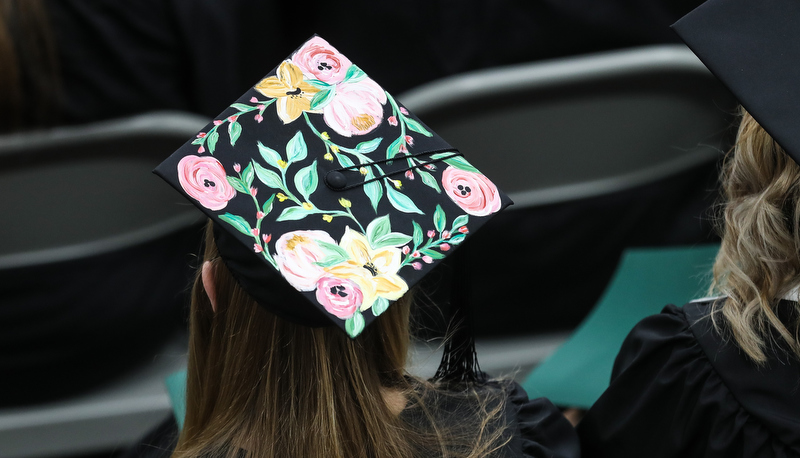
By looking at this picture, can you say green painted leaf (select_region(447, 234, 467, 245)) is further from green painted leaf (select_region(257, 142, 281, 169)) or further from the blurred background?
the blurred background

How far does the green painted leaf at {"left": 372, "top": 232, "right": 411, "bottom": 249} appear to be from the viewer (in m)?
0.78

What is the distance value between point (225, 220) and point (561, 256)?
1.33 meters

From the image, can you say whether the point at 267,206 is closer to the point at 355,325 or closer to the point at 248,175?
the point at 248,175

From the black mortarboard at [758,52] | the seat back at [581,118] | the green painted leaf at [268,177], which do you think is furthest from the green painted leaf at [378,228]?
the seat back at [581,118]

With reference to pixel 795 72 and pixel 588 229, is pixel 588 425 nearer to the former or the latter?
pixel 795 72

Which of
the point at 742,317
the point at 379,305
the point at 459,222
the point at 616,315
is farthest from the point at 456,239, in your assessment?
the point at 616,315

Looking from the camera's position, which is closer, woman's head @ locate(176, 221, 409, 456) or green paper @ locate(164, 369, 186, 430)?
woman's head @ locate(176, 221, 409, 456)

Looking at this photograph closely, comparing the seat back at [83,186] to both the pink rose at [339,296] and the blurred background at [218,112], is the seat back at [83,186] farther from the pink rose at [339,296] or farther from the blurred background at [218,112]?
the pink rose at [339,296]

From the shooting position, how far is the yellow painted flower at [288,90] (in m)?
0.83

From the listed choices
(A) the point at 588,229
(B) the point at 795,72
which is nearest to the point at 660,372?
(B) the point at 795,72

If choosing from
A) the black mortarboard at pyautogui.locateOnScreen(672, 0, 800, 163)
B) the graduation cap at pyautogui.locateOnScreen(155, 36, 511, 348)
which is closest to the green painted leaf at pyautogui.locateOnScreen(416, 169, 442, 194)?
the graduation cap at pyautogui.locateOnScreen(155, 36, 511, 348)

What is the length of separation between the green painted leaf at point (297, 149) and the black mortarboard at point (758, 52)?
1.46 feet

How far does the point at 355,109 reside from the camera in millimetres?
867

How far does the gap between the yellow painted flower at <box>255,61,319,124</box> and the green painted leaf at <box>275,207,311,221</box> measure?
0.38ft
